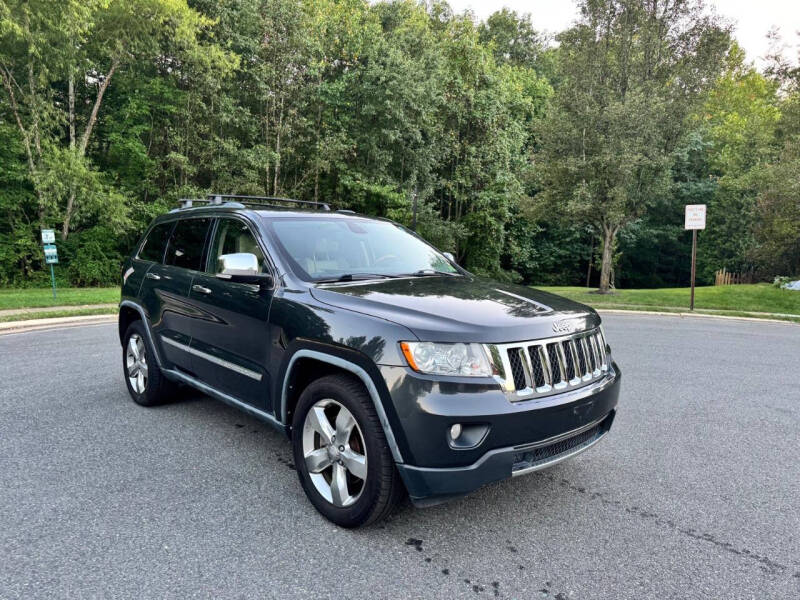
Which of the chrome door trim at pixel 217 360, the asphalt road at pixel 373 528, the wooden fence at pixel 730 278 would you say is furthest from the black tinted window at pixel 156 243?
the wooden fence at pixel 730 278

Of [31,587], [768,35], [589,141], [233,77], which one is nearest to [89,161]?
[233,77]

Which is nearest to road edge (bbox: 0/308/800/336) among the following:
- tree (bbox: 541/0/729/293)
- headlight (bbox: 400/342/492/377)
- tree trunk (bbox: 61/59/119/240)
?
tree (bbox: 541/0/729/293)

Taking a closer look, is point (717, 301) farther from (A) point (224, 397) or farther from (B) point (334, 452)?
(B) point (334, 452)

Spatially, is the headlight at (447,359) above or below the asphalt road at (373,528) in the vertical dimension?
above

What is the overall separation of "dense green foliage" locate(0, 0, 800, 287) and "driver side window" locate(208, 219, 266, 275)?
17292 mm

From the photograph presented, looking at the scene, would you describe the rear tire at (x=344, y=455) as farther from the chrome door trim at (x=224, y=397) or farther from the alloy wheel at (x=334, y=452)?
the chrome door trim at (x=224, y=397)

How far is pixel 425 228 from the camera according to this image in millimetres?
28281

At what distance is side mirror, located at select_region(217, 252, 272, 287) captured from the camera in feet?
10.8

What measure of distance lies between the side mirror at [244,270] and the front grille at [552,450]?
6.14 feet

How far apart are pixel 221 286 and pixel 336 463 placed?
1632 mm

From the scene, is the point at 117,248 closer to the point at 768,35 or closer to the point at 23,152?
the point at 23,152

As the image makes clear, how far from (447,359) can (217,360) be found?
2.00m

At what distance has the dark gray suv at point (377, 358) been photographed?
2.54 metres

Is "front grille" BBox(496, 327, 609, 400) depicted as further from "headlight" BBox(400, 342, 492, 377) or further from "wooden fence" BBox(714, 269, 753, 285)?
"wooden fence" BBox(714, 269, 753, 285)
